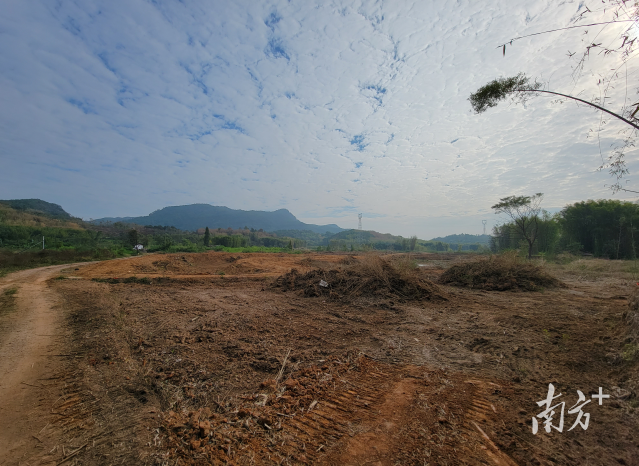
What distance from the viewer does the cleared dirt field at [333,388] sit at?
7.11 ft

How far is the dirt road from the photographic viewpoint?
2.31 metres

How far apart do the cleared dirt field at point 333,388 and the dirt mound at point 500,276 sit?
377 centimetres

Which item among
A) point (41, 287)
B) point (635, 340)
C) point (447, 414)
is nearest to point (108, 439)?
point (447, 414)

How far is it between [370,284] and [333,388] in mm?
6112

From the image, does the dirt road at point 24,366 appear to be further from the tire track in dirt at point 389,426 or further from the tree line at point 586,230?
the tree line at point 586,230

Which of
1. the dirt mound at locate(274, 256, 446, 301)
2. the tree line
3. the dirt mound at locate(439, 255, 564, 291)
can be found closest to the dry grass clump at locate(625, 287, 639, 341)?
the dirt mound at locate(274, 256, 446, 301)

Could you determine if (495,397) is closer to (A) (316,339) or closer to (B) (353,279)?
(A) (316,339)

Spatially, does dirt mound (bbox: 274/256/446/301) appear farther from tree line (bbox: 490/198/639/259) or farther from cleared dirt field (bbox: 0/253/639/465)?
tree line (bbox: 490/198/639/259)

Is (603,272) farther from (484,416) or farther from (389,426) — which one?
(389,426)

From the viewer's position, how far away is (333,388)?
323 centimetres

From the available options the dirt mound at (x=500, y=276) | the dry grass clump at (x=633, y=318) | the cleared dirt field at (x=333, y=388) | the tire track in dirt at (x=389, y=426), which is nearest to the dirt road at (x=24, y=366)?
the cleared dirt field at (x=333, y=388)

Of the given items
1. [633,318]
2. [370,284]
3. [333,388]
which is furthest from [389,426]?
[370,284]

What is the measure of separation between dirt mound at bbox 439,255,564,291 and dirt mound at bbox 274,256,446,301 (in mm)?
3532

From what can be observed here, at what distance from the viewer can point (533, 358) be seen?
4008 millimetres
